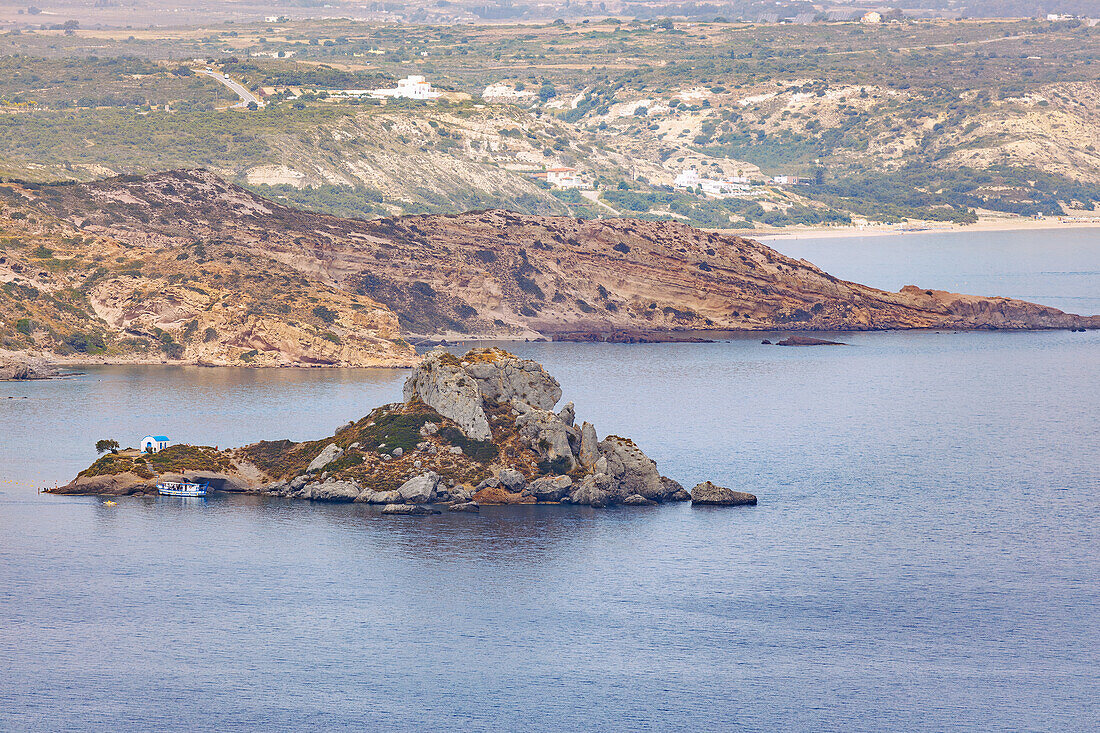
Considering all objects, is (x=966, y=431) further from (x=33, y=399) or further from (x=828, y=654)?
(x=33, y=399)

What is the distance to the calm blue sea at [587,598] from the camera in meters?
76.1

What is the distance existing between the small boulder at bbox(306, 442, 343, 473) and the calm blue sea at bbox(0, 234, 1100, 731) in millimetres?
3596

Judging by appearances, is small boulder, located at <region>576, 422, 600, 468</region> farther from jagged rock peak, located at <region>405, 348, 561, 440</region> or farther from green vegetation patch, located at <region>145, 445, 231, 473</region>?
green vegetation patch, located at <region>145, 445, 231, 473</region>

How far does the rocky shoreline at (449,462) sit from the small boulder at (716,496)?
0.07 meters

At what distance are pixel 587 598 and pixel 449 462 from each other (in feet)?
67.3

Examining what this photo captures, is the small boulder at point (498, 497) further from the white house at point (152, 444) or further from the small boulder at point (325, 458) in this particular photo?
the white house at point (152, 444)

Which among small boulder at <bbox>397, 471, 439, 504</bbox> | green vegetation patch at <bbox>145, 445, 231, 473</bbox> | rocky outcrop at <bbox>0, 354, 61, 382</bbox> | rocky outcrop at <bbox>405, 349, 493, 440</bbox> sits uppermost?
rocky outcrop at <bbox>0, 354, 61, 382</bbox>

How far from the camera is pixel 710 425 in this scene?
137 m

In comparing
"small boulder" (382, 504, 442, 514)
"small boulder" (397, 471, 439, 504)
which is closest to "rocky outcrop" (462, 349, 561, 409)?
"small boulder" (397, 471, 439, 504)

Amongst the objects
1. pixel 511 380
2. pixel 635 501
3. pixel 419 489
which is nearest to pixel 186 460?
pixel 419 489

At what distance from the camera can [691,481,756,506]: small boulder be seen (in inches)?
4267

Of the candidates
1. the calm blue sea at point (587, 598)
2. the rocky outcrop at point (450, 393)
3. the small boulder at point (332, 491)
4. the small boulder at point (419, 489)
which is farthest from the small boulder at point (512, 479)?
the small boulder at point (332, 491)

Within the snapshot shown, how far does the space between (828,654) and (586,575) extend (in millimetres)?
16986

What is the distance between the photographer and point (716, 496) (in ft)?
356
